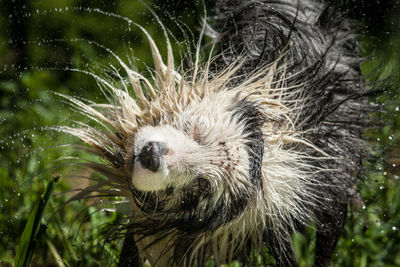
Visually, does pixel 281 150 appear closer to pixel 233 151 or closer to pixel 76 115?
pixel 233 151

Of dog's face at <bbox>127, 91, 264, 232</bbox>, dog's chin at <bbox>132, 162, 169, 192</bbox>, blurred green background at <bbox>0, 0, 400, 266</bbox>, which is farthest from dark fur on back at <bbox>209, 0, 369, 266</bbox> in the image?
dog's chin at <bbox>132, 162, 169, 192</bbox>

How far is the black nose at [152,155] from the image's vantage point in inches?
77.4

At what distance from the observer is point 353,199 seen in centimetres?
341

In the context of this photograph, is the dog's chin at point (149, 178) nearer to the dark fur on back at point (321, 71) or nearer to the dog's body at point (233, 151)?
the dog's body at point (233, 151)

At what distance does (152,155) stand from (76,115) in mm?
798

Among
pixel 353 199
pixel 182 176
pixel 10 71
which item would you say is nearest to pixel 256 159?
pixel 182 176

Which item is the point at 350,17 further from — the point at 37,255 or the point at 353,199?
the point at 37,255

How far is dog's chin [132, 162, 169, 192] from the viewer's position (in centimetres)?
200

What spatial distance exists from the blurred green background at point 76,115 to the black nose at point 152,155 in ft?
2.13

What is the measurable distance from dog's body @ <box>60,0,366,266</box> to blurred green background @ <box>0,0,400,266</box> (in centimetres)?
22

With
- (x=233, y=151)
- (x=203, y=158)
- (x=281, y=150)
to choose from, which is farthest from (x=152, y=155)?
(x=281, y=150)

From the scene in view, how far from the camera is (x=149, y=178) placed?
2020 millimetres

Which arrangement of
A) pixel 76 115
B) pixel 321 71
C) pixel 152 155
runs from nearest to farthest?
1. pixel 152 155
2. pixel 76 115
3. pixel 321 71

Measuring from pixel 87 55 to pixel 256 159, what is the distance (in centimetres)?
266
